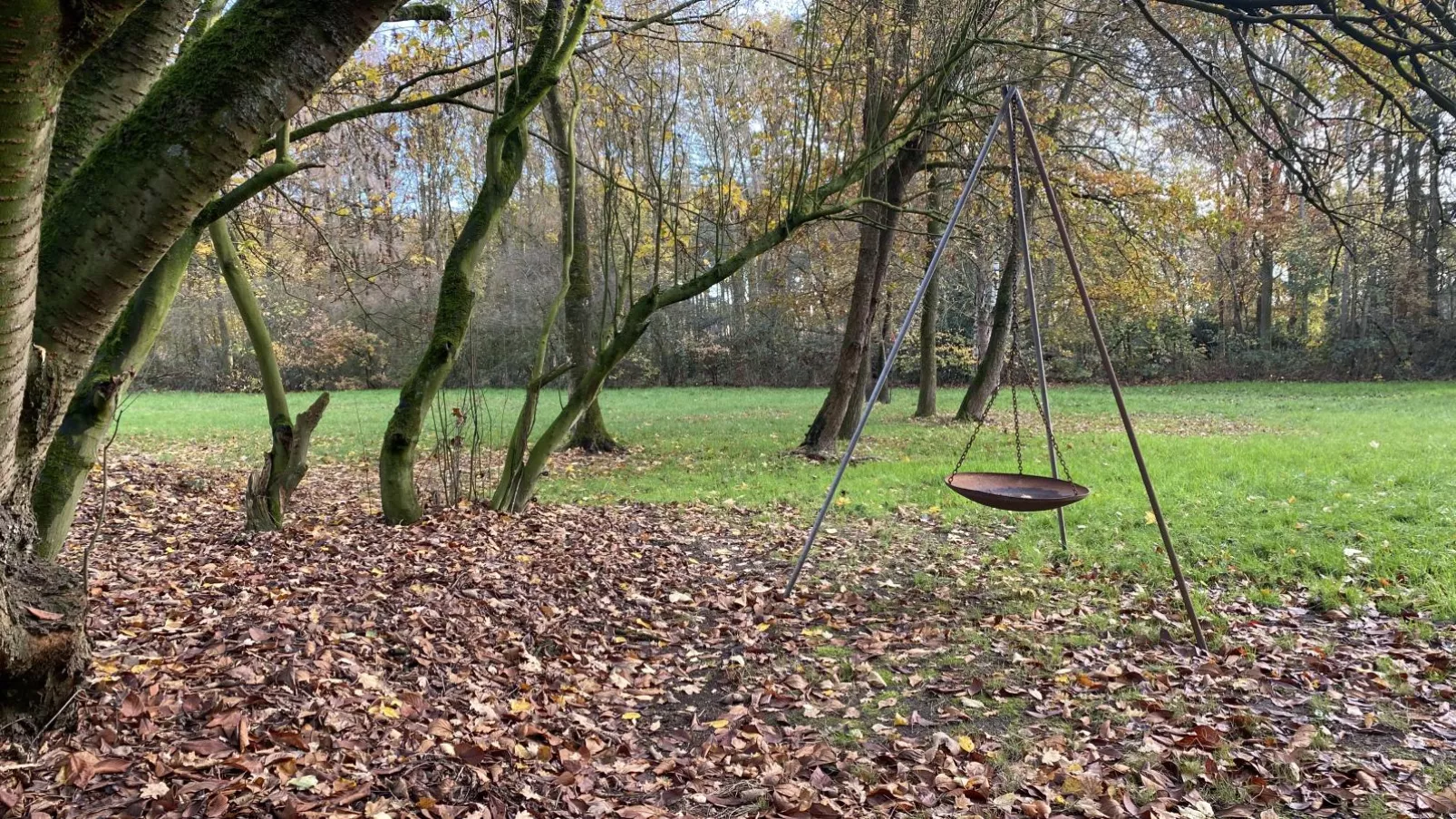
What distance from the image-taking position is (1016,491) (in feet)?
16.4

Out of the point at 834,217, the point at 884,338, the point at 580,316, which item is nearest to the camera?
the point at 834,217

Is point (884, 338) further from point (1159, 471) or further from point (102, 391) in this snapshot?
point (102, 391)

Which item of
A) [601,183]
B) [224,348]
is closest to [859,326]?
[601,183]

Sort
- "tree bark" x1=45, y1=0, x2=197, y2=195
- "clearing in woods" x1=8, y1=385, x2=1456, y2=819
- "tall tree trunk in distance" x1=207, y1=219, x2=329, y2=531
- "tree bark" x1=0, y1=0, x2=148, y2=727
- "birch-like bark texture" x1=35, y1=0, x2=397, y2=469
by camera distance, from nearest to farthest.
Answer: "tree bark" x1=0, y1=0, x2=148, y2=727
"birch-like bark texture" x1=35, y1=0, x2=397, y2=469
"tree bark" x1=45, y1=0, x2=197, y2=195
"clearing in woods" x1=8, y1=385, x2=1456, y2=819
"tall tree trunk in distance" x1=207, y1=219, x2=329, y2=531

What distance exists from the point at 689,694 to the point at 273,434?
12.5ft

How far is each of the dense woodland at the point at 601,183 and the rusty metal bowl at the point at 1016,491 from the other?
8.24 feet

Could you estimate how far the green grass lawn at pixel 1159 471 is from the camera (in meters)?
5.45

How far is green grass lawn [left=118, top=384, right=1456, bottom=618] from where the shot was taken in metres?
5.45

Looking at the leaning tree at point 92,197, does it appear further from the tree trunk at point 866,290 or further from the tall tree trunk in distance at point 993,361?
the tall tree trunk in distance at point 993,361

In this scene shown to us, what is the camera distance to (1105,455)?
10070 mm

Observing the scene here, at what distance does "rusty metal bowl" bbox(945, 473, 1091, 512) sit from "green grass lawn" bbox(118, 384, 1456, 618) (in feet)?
2.99

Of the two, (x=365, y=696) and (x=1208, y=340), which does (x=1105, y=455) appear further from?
(x=1208, y=340)

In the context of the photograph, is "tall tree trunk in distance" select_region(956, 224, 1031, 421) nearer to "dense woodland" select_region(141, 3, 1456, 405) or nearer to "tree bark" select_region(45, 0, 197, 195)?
"dense woodland" select_region(141, 3, 1456, 405)

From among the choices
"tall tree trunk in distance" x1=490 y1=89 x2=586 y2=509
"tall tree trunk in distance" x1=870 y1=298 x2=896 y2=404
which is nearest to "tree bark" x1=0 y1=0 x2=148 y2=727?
"tall tree trunk in distance" x1=490 y1=89 x2=586 y2=509
